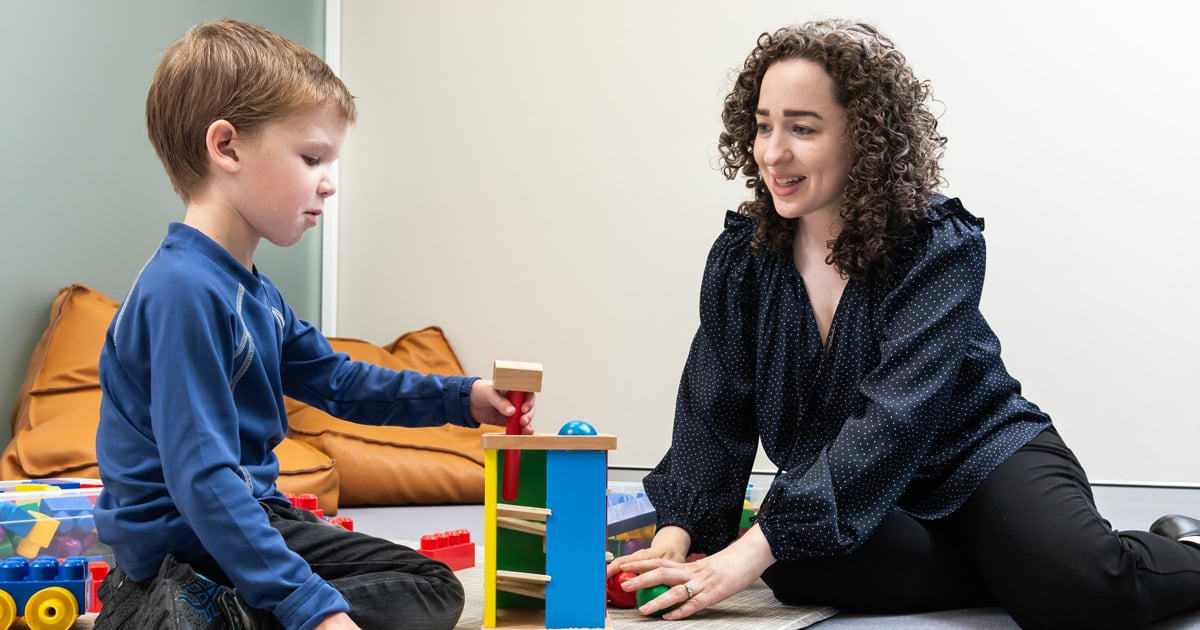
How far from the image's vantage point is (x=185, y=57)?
109cm

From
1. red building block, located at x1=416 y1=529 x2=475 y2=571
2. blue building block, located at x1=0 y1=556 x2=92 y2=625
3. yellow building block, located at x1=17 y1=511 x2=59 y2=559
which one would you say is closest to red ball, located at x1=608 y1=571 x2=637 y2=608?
red building block, located at x1=416 y1=529 x2=475 y2=571

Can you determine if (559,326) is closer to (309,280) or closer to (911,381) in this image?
(309,280)

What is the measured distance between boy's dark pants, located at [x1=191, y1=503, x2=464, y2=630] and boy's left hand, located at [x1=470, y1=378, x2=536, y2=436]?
0.59 feet

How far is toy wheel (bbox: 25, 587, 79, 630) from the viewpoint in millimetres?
1175

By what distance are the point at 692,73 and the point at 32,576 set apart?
1.79 metres

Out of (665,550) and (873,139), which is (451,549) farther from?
(873,139)

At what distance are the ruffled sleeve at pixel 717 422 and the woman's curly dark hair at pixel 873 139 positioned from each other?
0.48ft

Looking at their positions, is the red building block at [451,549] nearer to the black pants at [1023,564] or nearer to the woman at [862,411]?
the woman at [862,411]

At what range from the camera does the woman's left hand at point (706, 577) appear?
122 cm

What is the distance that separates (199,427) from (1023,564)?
89cm

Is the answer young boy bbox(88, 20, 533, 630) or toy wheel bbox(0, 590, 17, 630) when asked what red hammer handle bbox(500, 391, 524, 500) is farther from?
toy wheel bbox(0, 590, 17, 630)

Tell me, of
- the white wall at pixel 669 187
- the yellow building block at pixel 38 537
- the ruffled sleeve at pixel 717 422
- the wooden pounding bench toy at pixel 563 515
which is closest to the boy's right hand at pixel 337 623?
the wooden pounding bench toy at pixel 563 515

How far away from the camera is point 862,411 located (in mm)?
1321

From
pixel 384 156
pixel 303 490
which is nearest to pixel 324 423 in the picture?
pixel 303 490
